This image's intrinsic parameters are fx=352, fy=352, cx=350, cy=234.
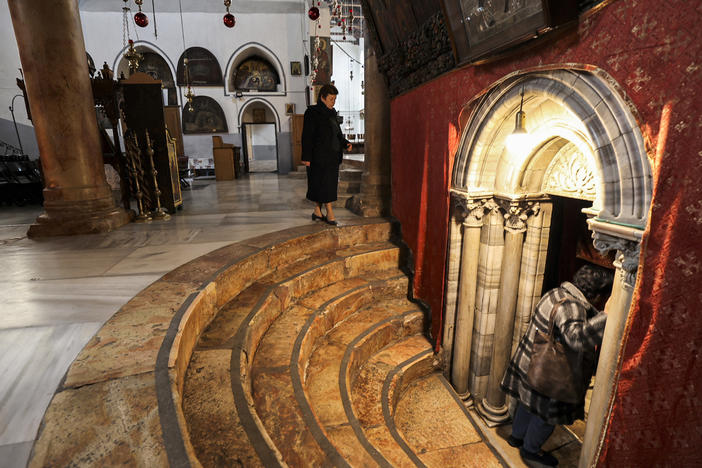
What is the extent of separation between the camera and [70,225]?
3.76 metres

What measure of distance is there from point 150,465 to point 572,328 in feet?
8.01

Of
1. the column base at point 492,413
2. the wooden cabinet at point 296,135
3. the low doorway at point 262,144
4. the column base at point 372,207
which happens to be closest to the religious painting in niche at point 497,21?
the column base at point 372,207

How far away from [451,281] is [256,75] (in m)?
13.2

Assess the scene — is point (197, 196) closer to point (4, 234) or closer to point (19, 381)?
point (4, 234)

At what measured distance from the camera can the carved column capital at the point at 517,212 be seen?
291cm

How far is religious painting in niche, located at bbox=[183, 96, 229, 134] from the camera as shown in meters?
13.2

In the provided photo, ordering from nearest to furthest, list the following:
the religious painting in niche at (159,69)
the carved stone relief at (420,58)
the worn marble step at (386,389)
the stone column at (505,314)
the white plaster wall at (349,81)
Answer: the worn marble step at (386,389)
the carved stone relief at (420,58)
the stone column at (505,314)
the religious painting in niche at (159,69)
the white plaster wall at (349,81)

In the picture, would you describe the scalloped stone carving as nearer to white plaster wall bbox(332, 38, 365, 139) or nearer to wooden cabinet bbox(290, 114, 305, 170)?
wooden cabinet bbox(290, 114, 305, 170)

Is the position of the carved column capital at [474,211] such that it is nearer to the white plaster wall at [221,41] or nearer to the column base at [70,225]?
the column base at [70,225]

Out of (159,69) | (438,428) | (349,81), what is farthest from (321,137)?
(349,81)

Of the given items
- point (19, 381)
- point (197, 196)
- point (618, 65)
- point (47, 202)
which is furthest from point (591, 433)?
point (197, 196)

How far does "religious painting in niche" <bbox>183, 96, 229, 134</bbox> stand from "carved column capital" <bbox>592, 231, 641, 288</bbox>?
13638 millimetres

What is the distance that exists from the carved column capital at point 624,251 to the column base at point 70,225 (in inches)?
178

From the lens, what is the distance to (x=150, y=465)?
3.43 ft
